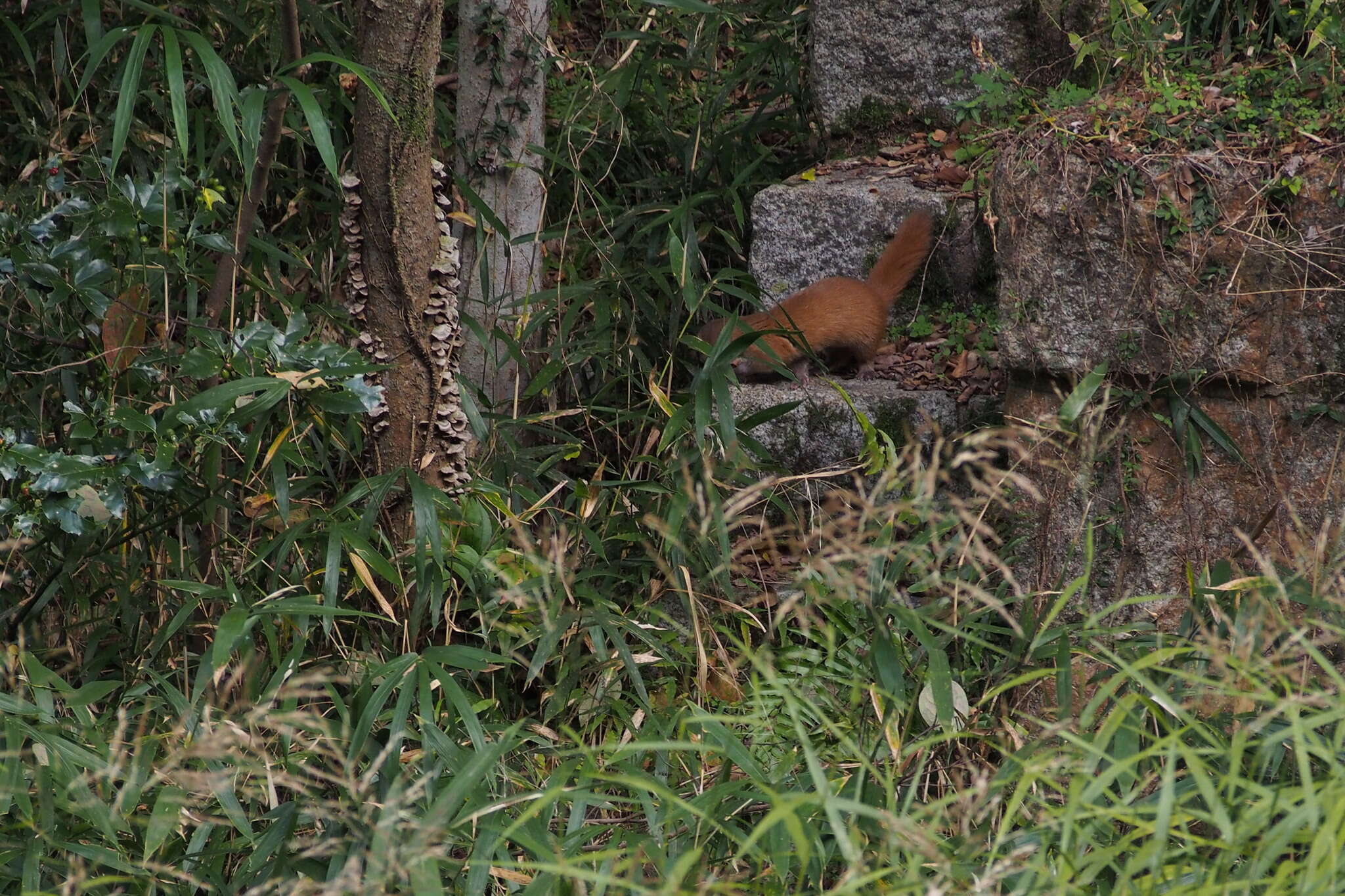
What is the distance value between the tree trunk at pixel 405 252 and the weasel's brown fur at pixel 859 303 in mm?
1088

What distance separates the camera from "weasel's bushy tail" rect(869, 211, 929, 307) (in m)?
3.45

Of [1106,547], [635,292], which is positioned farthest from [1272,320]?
[635,292]

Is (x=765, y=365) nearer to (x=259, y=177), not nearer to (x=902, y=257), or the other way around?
(x=902, y=257)

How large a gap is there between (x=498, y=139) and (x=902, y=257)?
4.02 ft

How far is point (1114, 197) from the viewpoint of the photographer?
109 inches

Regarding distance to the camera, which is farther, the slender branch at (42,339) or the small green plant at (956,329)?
the small green plant at (956,329)

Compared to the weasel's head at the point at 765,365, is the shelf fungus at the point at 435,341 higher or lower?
higher

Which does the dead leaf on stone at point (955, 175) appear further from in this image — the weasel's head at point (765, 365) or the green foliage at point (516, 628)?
the weasel's head at point (765, 365)

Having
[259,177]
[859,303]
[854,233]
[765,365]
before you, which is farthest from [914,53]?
[259,177]

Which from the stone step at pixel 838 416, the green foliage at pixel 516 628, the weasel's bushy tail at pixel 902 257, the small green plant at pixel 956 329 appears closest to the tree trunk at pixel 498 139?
the green foliage at pixel 516 628

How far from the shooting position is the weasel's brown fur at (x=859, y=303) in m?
3.41

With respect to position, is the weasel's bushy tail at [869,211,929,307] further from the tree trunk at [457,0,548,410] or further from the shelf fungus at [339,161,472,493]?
the shelf fungus at [339,161,472,493]

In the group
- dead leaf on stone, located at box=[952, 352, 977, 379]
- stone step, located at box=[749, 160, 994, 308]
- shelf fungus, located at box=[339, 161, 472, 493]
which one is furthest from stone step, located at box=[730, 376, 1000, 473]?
shelf fungus, located at box=[339, 161, 472, 493]

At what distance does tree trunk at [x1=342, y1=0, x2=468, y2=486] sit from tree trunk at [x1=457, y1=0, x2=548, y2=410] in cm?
62
